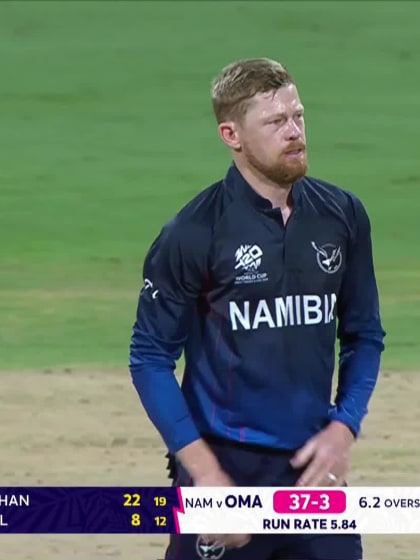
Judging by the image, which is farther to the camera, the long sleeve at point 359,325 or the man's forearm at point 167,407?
the long sleeve at point 359,325

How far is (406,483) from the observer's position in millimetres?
8375

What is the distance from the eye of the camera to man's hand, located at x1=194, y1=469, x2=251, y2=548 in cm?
479

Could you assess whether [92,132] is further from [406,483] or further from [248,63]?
[248,63]

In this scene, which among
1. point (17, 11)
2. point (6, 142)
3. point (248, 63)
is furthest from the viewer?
point (17, 11)

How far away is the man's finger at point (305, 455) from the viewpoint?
487cm

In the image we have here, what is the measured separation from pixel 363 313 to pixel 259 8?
14784 millimetres

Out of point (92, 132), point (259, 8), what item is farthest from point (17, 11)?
point (92, 132)

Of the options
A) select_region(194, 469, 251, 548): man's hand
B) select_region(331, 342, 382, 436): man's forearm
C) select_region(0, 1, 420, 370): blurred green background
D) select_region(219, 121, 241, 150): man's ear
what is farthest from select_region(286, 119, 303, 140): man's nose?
select_region(0, 1, 420, 370): blurred green background

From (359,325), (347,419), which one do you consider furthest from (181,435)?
(359,325)

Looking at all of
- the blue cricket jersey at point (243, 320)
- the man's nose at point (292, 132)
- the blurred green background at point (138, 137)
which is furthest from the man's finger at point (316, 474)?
the blurred green background at point (138, 137)

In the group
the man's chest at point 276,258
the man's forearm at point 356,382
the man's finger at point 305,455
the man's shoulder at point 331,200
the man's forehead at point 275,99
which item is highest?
the man's forehead at point 275,99

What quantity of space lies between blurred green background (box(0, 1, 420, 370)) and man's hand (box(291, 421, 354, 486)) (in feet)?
18.0

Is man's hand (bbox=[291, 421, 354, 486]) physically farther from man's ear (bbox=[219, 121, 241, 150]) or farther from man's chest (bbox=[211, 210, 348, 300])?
man's ear (bbox=[219, 121, 241, 150])

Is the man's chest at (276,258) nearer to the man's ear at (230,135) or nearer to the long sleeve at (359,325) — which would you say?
the long sleeve at (359,325)
